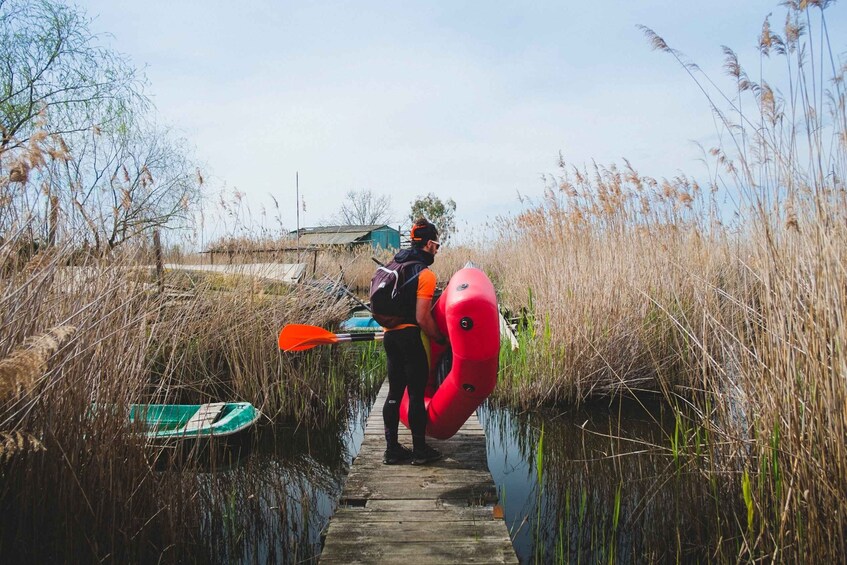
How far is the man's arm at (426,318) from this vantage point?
10.7 feet

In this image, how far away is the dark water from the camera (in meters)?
2.95

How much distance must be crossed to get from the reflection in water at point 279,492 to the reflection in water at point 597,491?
1.33 m

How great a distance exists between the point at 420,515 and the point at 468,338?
99 cm

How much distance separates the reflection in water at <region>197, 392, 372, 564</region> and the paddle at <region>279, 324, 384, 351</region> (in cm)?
104

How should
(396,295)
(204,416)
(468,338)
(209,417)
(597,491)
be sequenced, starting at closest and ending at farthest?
(468,338) < (396,295) < (597,491) < (204,416) < (209,417)

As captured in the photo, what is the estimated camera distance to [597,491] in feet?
12.2

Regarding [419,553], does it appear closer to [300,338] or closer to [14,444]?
[14,444]

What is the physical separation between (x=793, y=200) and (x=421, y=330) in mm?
2094

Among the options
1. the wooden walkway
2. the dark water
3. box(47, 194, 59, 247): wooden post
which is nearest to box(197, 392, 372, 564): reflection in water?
the dark water

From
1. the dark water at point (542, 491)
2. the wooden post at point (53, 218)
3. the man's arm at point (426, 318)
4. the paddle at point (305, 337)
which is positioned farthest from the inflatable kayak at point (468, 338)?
the wooden post at point (53, 218)

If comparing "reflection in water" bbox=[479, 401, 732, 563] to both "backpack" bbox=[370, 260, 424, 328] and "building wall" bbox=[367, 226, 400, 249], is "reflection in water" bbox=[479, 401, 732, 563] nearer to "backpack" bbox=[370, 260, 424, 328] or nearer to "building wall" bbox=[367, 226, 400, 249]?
"backpack" bbox=[370, 260, 424, 328]

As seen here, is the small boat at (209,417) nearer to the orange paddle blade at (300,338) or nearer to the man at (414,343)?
the orange paddle blade at (300,338)

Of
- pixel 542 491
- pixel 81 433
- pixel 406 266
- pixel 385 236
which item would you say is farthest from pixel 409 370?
pixel 385 236

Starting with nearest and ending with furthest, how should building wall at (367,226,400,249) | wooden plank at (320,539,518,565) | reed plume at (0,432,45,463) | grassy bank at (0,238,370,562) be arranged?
reed plume at (0,432,45,463) → grassy bank at (0,238,370,562) → wooden plank at (320,539,518,565) → building wall at (367,226,400,249)
